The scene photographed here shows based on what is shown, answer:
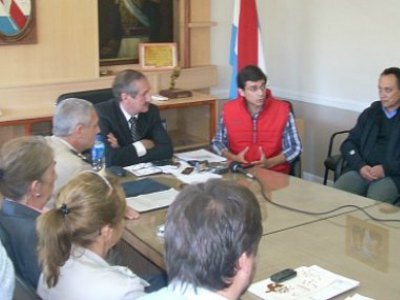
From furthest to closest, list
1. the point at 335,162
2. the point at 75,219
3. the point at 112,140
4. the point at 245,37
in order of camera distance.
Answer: the point at 245,37 < the point at 335,162 < the point at 112,140 < the point at 75,219

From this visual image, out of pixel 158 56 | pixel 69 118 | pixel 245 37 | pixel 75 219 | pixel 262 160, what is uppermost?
pixel 245 37

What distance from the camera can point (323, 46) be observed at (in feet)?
15.8

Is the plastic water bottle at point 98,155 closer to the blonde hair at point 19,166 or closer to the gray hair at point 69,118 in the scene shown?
the gray hair at point 69,118

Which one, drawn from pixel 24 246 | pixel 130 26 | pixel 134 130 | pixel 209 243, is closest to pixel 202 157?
pixel 134 130

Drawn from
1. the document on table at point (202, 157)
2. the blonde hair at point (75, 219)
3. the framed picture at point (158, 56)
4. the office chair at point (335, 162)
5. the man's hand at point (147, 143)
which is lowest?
the office chair at point (335, 162)

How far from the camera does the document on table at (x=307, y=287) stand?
1791 mm

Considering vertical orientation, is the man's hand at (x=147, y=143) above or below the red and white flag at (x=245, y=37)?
below

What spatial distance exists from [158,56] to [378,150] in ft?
6.48

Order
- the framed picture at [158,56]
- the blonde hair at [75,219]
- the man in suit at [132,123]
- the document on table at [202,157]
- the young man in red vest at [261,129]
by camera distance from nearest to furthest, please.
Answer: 1. the blonde hair at [75,219]
2. the document on table at [202,157]
3. the man in suit at [132,123]
4. the young man in red vest at [261,129]
5. the framed picture at [158,56]

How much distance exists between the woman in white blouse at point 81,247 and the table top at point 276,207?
40cm

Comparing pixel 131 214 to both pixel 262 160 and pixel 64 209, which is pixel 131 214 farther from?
pixel 262 160

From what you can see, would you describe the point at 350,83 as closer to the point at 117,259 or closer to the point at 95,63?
the point at 95,63

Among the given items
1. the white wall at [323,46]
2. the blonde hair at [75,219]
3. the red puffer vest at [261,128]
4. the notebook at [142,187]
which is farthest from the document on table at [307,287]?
the white wall at [323,46]

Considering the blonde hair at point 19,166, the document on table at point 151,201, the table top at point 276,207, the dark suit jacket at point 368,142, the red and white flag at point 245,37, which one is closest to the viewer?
the blonde hair at point 19,166
